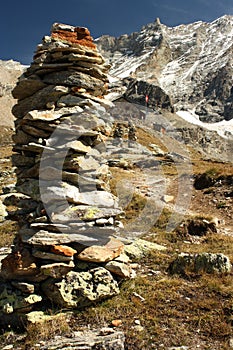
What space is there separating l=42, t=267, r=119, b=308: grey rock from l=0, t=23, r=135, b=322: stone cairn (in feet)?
0.09

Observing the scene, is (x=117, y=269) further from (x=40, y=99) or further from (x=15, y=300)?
(x=40, y=99)

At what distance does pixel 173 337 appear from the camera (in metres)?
7.61

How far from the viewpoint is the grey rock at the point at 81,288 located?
8914 mm

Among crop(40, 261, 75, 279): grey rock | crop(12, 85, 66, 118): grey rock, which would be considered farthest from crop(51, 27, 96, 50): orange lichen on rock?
crop(40, 261, 75, 279): grey rock

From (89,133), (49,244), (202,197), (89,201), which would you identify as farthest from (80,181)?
(202,197)

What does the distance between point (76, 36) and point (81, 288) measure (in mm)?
8562

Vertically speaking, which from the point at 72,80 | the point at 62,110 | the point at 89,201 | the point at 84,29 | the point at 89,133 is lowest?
the point at 89,201

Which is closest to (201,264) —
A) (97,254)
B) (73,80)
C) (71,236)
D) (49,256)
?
(97,254)

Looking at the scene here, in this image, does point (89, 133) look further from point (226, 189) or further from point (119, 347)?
point (226, 189)

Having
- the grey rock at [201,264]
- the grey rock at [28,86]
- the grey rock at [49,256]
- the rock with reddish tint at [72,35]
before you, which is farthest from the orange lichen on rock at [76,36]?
the grey rock at [201,264]

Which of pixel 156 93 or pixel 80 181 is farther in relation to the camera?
pixel 156 93

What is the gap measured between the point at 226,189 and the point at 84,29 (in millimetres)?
17643

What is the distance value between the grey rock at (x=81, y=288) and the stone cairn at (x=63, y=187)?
3cm

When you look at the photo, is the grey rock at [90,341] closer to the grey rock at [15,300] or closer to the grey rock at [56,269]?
the grey rock at [15,300]
